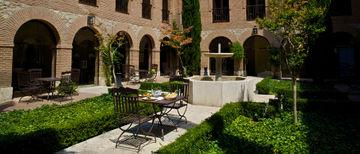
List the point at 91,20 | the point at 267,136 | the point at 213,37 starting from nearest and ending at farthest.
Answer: the point at 267,136, the point at 91,20, the point at 213,37

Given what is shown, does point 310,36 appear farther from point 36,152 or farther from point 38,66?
point 38,66

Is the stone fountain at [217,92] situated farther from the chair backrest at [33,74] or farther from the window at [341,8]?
the window at [341,8]

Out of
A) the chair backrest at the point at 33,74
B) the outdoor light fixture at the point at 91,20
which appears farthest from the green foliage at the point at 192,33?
the chair backrest at the point at 33,74

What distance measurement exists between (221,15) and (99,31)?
10.8m

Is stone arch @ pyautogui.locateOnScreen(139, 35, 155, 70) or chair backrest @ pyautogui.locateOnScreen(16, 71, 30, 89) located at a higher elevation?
stone arch @ pyautogui.locateOnScreen(139, 35, 155, 70)

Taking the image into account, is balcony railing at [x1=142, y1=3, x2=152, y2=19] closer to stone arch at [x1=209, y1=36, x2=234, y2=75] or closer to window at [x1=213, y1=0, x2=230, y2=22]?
window at [x1=213, y1=0, x2=230, y2=22]

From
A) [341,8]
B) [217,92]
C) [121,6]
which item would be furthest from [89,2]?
[341,8]

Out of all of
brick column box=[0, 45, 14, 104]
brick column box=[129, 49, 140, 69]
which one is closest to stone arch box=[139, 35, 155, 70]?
brick column box=[129, 49, 140, 69]

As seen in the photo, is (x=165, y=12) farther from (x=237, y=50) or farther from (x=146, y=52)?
(x=237, y=50)

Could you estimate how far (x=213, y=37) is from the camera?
71.1 feet

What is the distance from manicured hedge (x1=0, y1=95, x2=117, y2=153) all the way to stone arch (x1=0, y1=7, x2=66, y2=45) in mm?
4266

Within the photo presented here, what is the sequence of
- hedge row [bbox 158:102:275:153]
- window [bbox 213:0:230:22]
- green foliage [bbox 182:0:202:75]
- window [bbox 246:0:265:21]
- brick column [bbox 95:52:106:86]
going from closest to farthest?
hedge row [bbox 158:102:275:153], brick column [bbox 95:52:106:86], green foliage [bbox 182:0:202:75], window [bbox 246:0:265:21], window [bbox 213:0:230:22]

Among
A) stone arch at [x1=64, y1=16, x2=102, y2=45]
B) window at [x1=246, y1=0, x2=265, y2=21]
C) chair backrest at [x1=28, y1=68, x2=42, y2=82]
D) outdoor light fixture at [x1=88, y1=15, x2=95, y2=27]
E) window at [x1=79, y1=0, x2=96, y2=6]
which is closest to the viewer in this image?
chair backrest at [x1=28, y1=68, x2=42, y2=82]

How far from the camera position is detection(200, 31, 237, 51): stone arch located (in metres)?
21.1
